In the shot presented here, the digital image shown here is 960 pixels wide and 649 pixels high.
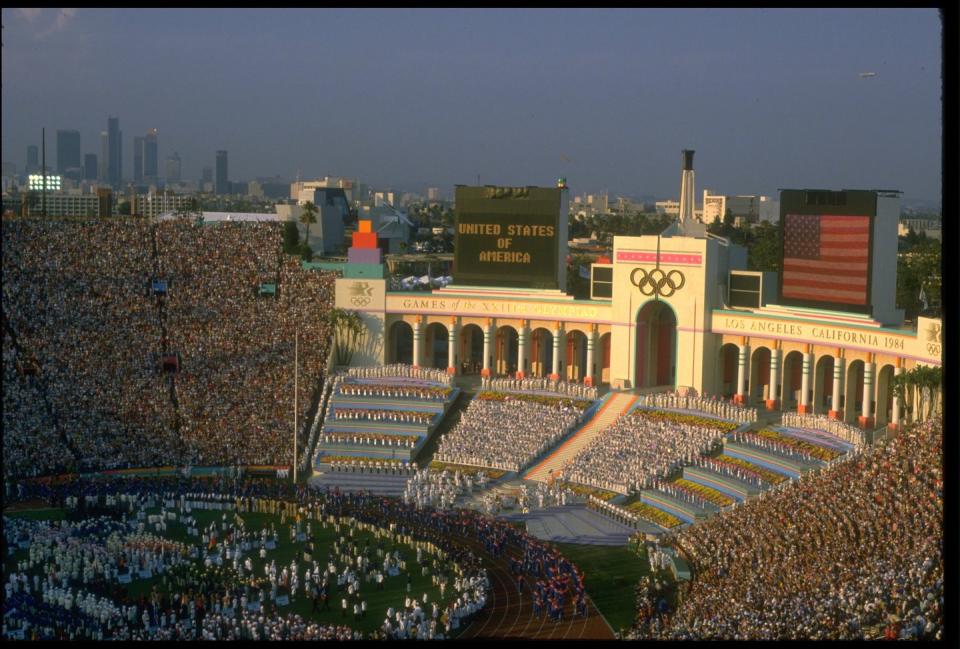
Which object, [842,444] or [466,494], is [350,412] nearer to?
[466,494]

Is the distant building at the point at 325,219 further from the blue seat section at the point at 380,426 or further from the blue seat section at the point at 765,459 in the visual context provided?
the blue seat section at the point at 765,459

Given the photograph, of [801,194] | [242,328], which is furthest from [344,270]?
[801,194]

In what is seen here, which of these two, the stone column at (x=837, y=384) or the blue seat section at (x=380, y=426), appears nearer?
the stone column at (x=837, y=384)

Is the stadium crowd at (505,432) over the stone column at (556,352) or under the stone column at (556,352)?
under

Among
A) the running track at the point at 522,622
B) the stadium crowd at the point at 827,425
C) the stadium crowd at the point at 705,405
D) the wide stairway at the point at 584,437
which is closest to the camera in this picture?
the running track at the point at 522,622

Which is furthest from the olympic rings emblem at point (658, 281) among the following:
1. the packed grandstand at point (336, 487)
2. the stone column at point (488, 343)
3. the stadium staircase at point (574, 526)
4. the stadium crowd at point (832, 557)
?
the stadium crowd at point (832, 557)

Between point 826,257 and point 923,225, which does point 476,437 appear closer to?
point 826,257

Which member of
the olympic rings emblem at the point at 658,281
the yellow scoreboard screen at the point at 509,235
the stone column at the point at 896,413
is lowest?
the stone column at the point at 896,413

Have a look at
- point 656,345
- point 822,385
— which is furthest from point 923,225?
point 822,385
